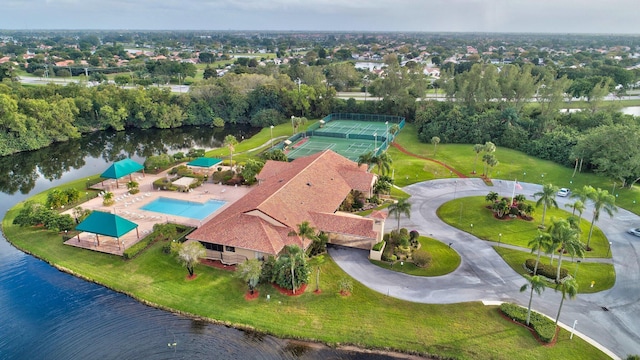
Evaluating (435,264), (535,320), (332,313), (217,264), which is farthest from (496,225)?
(217,264)

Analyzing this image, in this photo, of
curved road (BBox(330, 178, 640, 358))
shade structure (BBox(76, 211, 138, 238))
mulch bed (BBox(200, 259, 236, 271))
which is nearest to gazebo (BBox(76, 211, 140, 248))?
shade structure (BBox(76, 211, 138, 238))

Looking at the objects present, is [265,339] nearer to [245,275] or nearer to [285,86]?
[245,275]

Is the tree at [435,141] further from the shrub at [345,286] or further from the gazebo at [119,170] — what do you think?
the gazebo at [119,170]

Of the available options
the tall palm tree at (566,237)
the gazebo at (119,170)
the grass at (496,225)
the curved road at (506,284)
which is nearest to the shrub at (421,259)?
the curved road at (506,284)

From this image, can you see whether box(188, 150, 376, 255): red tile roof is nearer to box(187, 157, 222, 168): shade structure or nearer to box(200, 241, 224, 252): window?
box(200, 241, 224, 252): window

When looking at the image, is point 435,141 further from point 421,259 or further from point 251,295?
point 251,295

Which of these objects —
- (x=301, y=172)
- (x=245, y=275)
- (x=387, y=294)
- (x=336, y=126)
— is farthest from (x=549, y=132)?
(x=245, y=275)
